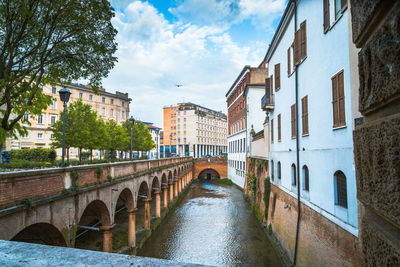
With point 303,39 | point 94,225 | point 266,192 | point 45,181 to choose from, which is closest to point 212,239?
point 266,192

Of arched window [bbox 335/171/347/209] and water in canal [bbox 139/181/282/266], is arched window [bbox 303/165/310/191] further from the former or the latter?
water in canal [bbox 139/181/282/266]

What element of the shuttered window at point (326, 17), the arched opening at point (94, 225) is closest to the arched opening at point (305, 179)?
the shuttered window at point (326, 17)

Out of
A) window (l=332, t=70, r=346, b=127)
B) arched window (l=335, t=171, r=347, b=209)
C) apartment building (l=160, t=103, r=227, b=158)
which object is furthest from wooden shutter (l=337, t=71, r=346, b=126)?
apartment building (l=160, t=103, r=227, b=158)

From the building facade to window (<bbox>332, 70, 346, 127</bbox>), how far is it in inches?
1047

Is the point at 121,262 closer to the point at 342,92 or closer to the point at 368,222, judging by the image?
the point at 368,222

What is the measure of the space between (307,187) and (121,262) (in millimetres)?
10795

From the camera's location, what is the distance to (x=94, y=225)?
14.6 metres

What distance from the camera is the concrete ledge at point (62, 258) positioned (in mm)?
1590

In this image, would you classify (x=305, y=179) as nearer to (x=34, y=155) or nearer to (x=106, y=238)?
(x=106, y=238)

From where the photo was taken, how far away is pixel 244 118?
3875 centimetres

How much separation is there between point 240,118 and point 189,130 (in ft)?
142

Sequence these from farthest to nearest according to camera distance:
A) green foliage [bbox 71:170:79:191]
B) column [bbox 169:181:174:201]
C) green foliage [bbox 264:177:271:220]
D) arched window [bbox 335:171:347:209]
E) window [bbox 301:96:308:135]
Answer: column [bbox 169:181:174:201] < green foliage [bbox 264:177:271:220] < window [bbox 301:96:308:135] < green foliage [bbox 71:170:79:191] < arched window [bbox 335:171:347:209]

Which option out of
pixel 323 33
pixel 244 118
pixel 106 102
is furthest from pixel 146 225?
pixel 106 102

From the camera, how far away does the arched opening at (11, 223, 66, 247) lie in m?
7.92
